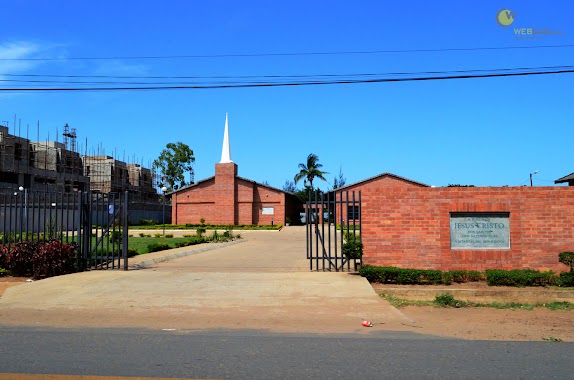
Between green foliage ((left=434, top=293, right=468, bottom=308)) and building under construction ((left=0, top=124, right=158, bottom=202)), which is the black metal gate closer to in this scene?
green foliage ((left=434, top=293, right=468, bottom=308))

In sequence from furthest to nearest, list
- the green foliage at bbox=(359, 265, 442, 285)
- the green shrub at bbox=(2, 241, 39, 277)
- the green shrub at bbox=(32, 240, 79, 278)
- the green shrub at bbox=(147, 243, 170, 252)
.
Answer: the green shrub at bbox=(147, 243, 170, 252), the green shrub at bbox=(2, 241, 39, 277), the green shrub at bbox=(32, 240, 79, 278), the green foliage at bbox=(359, 265, 442, 285)

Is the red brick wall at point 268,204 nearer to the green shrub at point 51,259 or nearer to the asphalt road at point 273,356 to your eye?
the green shrub at point 51,259

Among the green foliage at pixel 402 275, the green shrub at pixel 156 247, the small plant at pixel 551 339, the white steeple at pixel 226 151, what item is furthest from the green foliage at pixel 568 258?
the white steeple at pixel 226 151

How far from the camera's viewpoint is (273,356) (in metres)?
6.24

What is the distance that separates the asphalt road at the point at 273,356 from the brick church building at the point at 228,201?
5080 centimetres

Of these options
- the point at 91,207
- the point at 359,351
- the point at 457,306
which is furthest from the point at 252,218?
the point at 359,351

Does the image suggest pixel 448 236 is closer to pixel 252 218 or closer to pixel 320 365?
pixel 320 365

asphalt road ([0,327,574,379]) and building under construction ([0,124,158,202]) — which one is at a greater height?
building under construction ([0,124,158,202])

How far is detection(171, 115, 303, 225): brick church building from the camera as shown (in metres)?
58.5

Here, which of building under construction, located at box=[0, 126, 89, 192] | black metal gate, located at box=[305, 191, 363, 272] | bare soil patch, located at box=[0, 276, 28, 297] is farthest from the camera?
building under construction, located at box=[0, 126, 89, 192]

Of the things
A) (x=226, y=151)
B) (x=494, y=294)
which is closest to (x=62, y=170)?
(x=226, y=151)

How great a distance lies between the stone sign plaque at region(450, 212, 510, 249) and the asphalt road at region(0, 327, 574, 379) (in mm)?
6317

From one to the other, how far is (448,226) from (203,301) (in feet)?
22.3

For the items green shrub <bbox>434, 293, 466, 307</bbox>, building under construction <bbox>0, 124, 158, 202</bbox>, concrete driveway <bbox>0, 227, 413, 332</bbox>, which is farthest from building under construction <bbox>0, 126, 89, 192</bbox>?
green shrub <bbox>434, 293, 466, 307</bbox>
